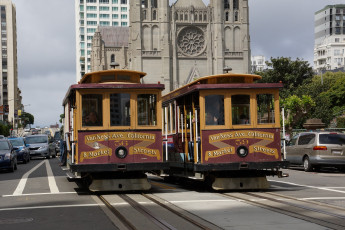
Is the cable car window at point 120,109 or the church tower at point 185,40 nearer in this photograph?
the cable car window at point 120,109

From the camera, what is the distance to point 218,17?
106875 millimetres

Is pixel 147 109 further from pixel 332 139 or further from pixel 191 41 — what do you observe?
pixel 191 41

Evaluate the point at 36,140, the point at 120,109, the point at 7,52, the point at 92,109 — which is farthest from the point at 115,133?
the point at 7,52

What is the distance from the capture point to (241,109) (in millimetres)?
13461

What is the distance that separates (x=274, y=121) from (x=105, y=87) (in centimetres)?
408

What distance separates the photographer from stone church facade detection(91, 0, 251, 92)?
104 meters

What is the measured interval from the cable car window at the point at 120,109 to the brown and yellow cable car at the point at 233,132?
1.04 m

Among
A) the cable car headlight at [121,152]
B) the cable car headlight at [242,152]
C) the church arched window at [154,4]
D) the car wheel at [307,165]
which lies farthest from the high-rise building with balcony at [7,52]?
the cable car headlight at [242,152]

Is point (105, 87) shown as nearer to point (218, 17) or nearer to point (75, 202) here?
point (75, 202)

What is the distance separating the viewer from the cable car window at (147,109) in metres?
13.3

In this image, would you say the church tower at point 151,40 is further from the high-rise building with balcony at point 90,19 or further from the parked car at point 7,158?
the parked car at point 7,158

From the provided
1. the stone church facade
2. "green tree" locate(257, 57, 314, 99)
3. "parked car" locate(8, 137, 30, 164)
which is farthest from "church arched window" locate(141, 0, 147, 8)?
"parked car" locate(8, 137, 30, 164)

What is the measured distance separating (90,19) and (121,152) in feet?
550

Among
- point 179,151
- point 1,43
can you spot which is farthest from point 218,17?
point 179,151
